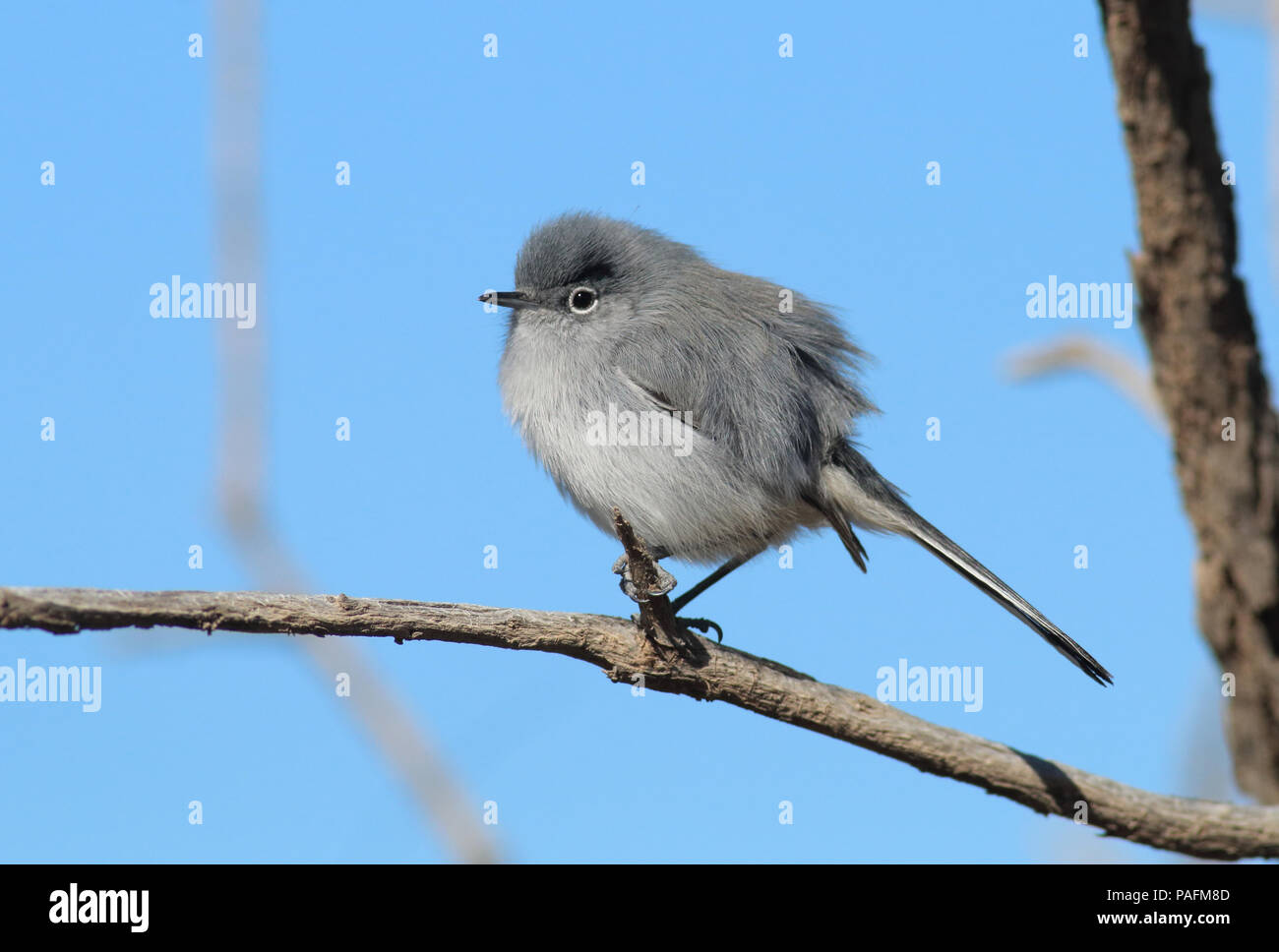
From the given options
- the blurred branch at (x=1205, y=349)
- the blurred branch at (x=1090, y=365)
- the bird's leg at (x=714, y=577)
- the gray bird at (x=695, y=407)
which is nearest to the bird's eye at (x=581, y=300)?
the gray bird at (x=695, y=407)

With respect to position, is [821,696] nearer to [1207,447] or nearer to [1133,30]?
[1207,447]

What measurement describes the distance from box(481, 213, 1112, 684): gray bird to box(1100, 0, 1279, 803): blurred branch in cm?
59

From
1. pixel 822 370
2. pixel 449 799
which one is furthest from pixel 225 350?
pixel 822 370

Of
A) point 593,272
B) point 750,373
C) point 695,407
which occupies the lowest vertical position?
point 695,407

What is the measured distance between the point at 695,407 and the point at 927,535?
979 mm

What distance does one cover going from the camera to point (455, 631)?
3.30 metres

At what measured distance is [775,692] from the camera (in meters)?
3.73

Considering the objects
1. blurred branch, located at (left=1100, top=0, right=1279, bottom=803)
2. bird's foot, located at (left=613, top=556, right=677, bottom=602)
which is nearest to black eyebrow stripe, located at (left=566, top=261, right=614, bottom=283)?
bird's foot, located at (left=613, top=556, right=677, bottom=602)

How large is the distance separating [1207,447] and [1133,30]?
1.13m

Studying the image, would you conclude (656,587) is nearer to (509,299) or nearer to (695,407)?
(695,407)

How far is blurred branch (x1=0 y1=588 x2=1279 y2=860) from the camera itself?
3133 mm

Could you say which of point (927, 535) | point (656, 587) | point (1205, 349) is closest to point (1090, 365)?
point (927, 535)

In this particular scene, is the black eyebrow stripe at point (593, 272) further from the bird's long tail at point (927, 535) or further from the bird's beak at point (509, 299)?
the bird's long tail at point (927, 535)

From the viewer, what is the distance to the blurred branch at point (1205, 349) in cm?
253
